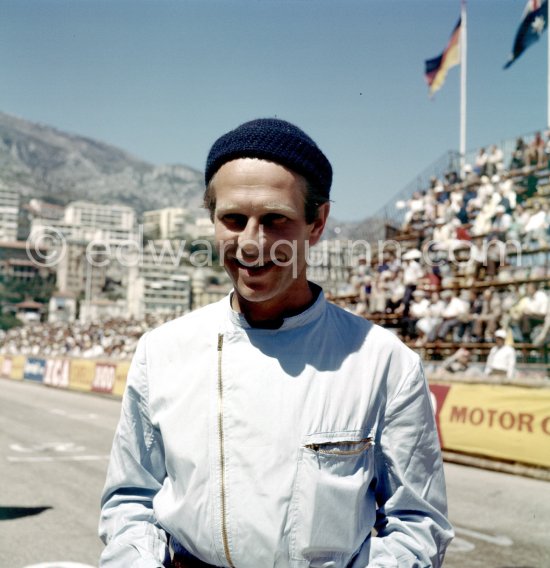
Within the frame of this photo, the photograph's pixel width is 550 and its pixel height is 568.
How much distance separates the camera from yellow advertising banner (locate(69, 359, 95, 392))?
24.0m

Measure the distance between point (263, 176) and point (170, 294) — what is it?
142m

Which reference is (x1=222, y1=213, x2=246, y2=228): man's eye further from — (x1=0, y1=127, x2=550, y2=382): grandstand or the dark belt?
(x1=0, y1=127, x2=550, y2=382): grandstand

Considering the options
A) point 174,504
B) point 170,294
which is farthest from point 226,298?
point 170,294

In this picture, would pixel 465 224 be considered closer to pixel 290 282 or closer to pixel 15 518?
pixel 15 518

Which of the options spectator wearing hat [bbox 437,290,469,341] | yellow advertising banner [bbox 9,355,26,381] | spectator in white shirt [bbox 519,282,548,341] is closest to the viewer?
spectator in white shirt [bbox 519,282,548,341]

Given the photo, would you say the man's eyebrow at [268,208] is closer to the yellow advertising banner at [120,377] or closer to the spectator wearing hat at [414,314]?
the spectator wearing hat at [414,314]

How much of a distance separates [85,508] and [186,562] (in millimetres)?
5899

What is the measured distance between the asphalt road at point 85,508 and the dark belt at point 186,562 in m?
3.97

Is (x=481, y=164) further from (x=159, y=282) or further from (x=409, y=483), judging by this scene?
(x=159, y=282)

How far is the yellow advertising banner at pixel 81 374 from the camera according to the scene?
78.8ft

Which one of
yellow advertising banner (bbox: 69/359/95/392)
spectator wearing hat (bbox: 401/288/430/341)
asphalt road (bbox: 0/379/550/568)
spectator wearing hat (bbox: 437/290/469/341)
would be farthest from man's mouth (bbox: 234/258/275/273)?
yellow advertising banner (bbox: 69/359/95/392)

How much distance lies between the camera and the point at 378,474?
6.11 feet

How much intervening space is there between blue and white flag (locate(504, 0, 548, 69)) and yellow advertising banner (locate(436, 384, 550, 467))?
17.1 meters

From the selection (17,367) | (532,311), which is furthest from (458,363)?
(17,367)
